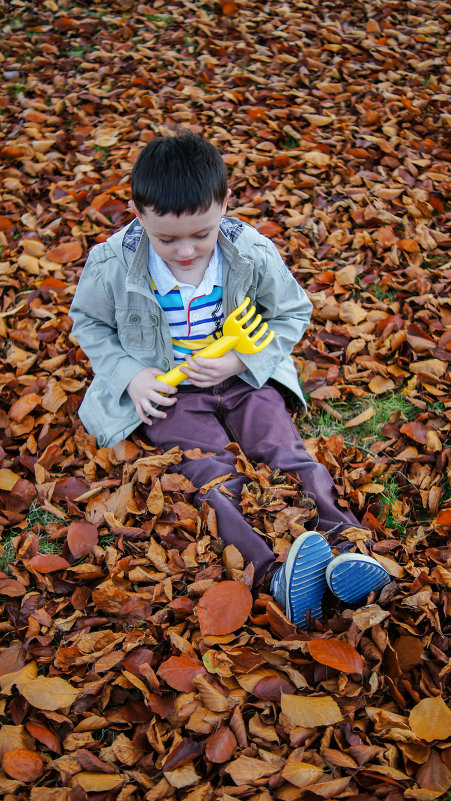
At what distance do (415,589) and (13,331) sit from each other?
1967mm

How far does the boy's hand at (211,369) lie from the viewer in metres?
1.87

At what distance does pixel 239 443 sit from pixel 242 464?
0.14m

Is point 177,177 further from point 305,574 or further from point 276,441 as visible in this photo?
point 305,574

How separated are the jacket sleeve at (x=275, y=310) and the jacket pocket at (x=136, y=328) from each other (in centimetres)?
32

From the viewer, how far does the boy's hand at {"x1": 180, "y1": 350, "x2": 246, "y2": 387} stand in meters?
1.87

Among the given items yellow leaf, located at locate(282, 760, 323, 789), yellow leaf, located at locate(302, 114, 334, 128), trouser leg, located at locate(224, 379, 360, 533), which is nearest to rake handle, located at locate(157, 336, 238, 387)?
trouser leg, located at locate(224, 379, 360, 533)

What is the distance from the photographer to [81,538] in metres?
1.86

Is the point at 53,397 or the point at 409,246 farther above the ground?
the point at 409,246

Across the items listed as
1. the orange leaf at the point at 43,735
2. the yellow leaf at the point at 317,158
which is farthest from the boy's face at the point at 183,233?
the yellow leaf at the point at 317,158

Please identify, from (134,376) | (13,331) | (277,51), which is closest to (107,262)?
(134,376)

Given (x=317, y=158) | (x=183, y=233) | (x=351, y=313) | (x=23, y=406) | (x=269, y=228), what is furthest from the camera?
(x=317, y=158)

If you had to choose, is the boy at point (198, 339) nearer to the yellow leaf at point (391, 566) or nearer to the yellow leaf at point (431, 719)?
the yellow leaf at point (391, 566)

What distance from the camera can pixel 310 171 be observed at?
3.26m

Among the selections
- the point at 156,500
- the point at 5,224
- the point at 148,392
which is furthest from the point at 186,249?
the point at 5,224
